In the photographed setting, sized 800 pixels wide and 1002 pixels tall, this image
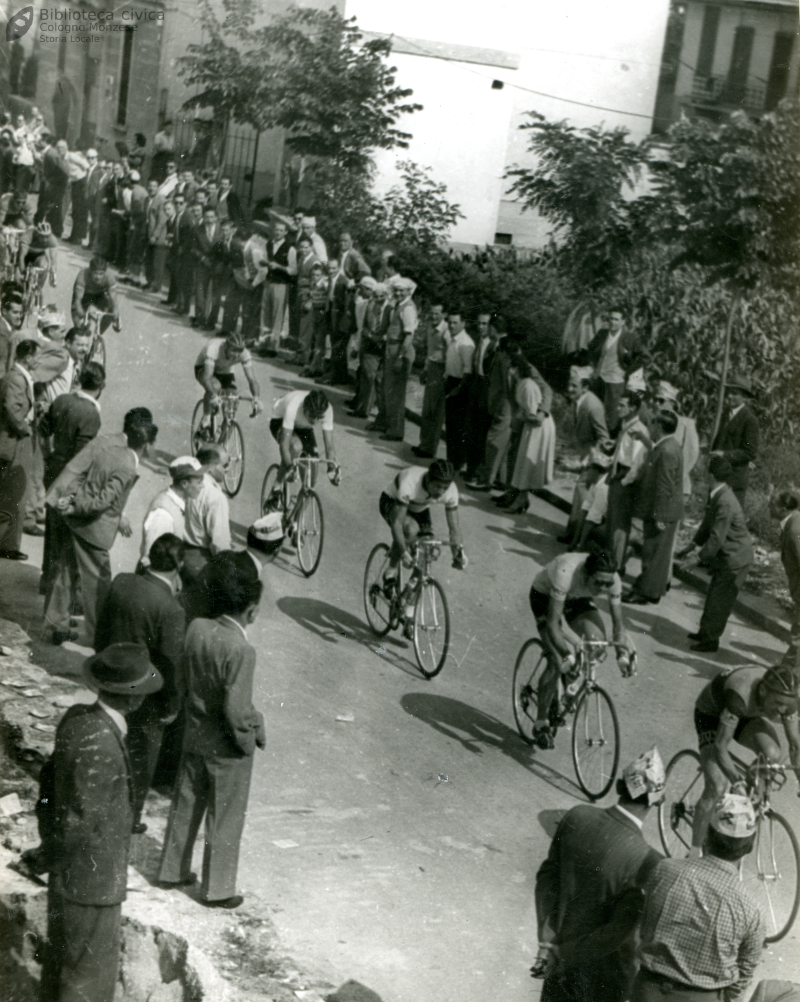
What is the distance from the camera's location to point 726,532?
939 cm

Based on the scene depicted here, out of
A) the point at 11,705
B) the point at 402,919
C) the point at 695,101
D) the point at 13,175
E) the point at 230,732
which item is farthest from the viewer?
the point at 13,175

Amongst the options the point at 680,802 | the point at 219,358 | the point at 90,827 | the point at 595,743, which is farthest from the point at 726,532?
the point at 90,827

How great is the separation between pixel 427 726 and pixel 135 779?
2420mm

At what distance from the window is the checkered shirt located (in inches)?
246

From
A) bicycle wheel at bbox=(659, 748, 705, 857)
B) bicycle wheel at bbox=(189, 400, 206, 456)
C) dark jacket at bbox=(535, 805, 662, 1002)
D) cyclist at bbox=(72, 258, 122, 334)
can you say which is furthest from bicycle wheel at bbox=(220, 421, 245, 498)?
dark jacket at bbox=(535, 805, 662, 1002)

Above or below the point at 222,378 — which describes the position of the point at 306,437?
below

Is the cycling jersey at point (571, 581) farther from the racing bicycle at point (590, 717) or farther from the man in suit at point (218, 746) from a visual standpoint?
the man in suit at point (218, 746)

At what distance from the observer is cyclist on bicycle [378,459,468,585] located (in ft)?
29.2

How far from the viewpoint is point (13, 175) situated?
37.0ft

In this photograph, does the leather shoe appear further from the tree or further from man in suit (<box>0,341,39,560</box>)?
man in suit (<box>0,341,39,560</box>)

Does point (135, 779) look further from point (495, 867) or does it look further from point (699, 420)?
point (699, 420)

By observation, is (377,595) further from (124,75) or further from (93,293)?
(93,293)

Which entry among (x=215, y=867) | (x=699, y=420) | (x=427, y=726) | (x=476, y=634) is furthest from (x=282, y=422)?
(x=215, y=867)

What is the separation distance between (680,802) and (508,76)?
4.89 m
